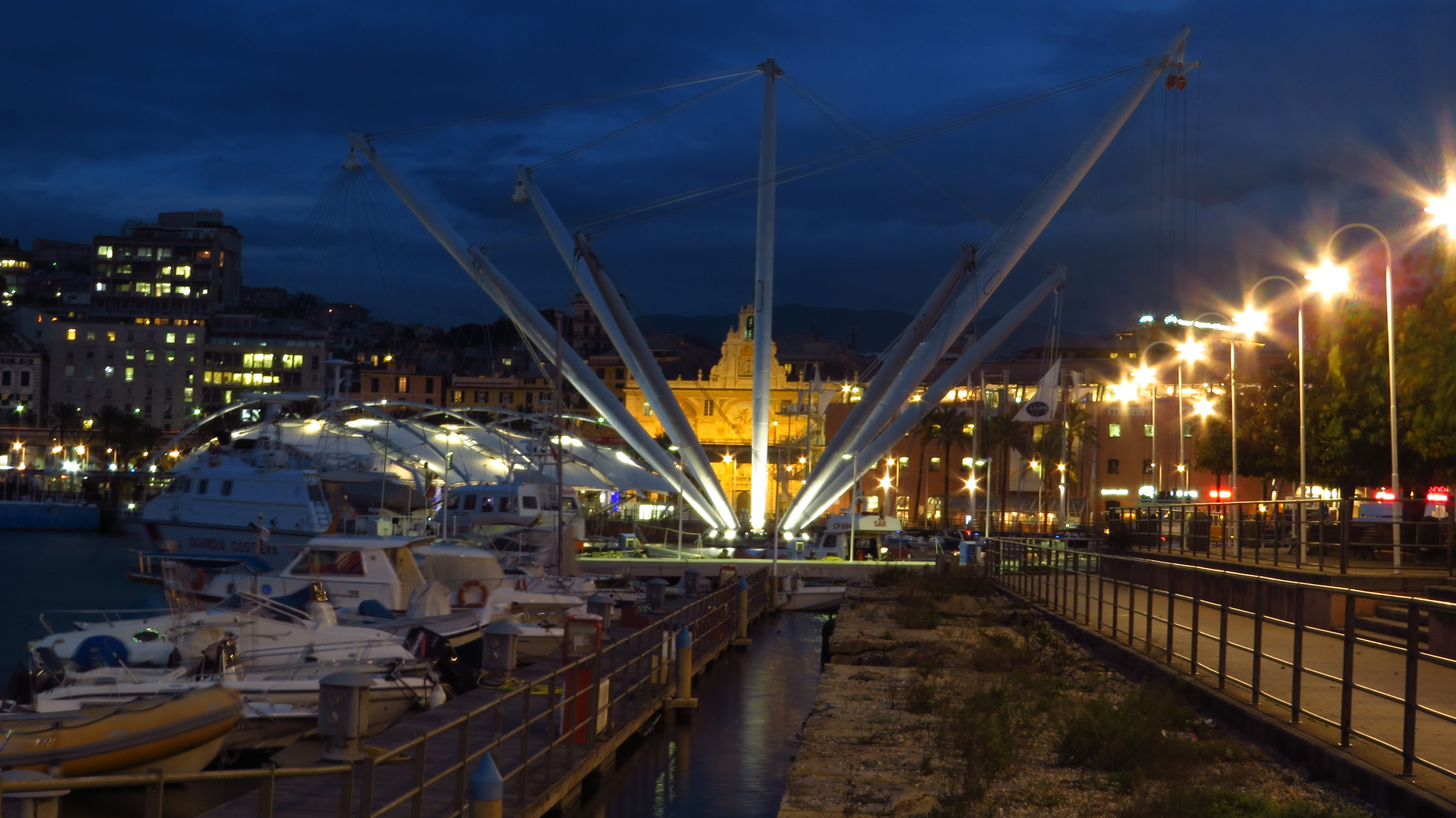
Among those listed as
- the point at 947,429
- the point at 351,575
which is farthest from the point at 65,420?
the point at 351,575

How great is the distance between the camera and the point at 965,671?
18969 mm

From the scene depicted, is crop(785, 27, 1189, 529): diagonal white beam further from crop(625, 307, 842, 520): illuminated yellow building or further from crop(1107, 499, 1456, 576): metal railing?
crop(625, 307, 842, 520): illuminated yellow building

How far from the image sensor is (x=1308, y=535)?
85.6ft

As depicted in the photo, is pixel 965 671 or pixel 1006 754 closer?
pixel 1006 754

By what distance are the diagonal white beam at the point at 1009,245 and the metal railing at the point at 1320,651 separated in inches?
1130

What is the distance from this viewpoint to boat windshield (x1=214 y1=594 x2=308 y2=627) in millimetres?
21094

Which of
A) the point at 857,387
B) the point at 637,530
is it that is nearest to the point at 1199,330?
the point at 857,387

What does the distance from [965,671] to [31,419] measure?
14851 cm

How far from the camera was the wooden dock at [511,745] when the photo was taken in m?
10.4

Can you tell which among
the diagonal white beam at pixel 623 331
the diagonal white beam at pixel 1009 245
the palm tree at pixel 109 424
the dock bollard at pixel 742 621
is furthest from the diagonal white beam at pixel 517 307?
the palm tree at pixel 109 424

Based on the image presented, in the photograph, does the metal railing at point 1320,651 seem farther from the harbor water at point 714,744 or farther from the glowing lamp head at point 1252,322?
the glowing lamp head at point 1252,322

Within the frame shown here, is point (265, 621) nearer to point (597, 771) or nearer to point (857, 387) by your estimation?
point (597, 771)

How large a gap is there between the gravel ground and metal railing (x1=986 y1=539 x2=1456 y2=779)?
0.66 meters

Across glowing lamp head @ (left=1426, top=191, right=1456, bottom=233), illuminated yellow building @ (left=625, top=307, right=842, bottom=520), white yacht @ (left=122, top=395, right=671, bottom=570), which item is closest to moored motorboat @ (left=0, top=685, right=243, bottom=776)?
glowing lamp head @ (left=1426, top=191, right=1456, bottom=233)
